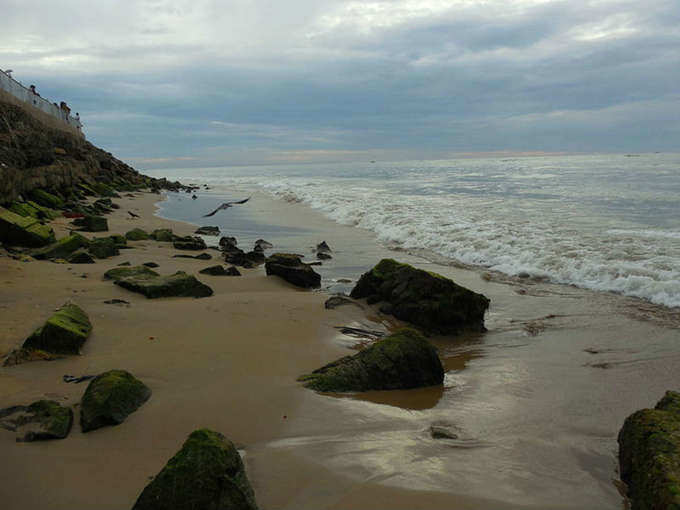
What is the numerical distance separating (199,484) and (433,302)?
5025mm

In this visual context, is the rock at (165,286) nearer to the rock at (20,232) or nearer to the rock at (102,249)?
the rock at (102,249)

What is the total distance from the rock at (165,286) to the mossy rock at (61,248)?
8.45 ft

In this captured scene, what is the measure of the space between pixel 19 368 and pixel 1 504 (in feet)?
6.53

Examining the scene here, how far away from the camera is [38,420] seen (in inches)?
143

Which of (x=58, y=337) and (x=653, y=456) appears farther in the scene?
(x=58, y=337)

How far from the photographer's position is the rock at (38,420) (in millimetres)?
3473

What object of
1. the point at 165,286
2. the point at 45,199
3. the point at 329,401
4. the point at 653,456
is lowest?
the point at 329,401

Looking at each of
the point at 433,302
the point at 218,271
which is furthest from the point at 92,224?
the point at 433,302

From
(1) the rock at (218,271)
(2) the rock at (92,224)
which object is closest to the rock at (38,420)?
(1) the rock at (218,271)

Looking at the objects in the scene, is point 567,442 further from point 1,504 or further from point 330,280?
point 330,280

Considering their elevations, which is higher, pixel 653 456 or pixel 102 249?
pixel 102 249

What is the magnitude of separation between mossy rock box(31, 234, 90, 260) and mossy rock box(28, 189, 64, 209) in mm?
7471

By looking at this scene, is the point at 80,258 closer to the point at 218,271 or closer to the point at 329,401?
the point at 218,271

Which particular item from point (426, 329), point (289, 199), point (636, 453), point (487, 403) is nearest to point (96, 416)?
point (487, 403)
